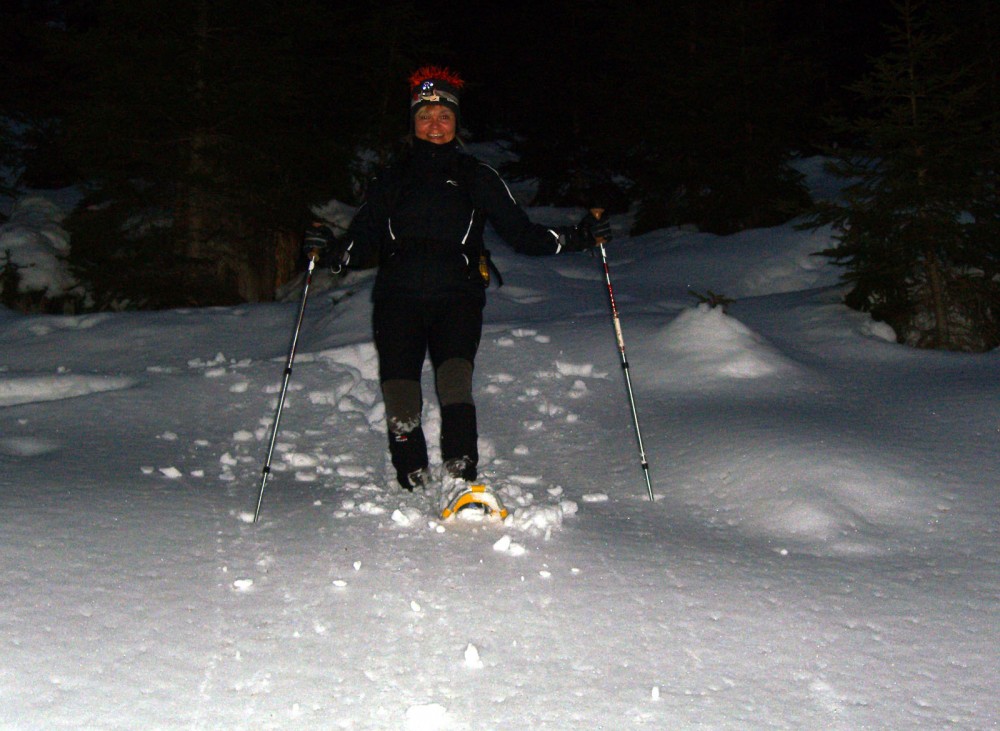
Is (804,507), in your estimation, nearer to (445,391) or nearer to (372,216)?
(445,391)

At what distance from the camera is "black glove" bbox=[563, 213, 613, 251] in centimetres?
471

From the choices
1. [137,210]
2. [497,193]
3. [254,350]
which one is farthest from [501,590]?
[137,210]

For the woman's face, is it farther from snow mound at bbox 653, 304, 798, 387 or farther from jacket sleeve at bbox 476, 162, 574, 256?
snow mound at bbox 653, 304, 798, 387

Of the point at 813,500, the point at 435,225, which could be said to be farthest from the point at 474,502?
the point at 813,500

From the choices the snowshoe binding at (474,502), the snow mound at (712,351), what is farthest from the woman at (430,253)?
the snow mound at (712,351)

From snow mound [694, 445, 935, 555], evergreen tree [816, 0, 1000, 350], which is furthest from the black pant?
evergreen tree [816, 0, 1000, 350]

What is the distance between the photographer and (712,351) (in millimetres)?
6684

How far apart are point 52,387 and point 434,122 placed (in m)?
3.75

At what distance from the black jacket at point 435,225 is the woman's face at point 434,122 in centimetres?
4

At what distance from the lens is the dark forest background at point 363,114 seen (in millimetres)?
11047

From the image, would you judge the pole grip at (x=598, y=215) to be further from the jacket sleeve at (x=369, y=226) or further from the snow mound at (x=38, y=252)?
the snow mound at (x=38, y=252)

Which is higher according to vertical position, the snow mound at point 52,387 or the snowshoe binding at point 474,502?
the snowshoe binding at point 474,502

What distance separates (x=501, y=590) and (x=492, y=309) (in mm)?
6125

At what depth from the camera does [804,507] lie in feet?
13.1
